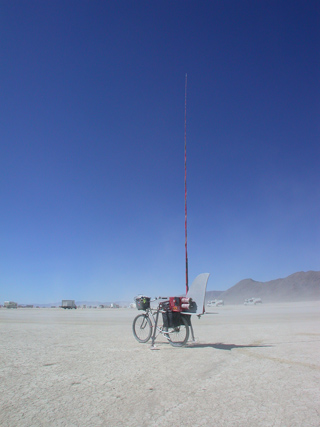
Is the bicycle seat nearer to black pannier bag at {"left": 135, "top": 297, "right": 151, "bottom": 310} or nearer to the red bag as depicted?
the red bag

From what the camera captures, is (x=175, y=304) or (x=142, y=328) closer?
(x=175, y=304)

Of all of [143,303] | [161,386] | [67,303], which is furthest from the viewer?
[67,303]

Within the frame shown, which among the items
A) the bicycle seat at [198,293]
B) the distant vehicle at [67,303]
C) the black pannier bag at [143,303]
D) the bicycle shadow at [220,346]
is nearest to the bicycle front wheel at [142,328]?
the black pannier bag at [143,303]

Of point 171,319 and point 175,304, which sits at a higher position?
point 175,304

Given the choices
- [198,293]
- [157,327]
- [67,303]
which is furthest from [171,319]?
[67,303]

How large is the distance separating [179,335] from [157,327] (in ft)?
2.54

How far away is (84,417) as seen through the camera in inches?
165

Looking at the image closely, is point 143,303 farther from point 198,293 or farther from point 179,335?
point 198,293

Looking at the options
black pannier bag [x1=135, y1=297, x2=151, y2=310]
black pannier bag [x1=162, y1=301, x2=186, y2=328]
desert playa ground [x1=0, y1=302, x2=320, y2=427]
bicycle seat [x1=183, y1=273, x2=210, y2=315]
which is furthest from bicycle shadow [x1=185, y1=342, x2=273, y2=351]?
black pannier bag [x1=135, y1=297, x2=151, y2=310]

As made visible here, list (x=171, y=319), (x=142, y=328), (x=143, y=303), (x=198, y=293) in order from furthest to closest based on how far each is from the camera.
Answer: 1. (x=142, y=328)
2. (x=143, y=303)
3. (x=198, y=293)
4. (x=171, y=319)

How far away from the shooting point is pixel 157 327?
34.5 feet

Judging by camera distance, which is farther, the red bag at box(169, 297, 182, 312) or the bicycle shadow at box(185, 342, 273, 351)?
the red bag at box(169, 297, 182, 312)

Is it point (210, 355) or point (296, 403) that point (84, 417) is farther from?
point (210, 355)

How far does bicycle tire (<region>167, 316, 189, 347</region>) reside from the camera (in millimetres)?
9727
